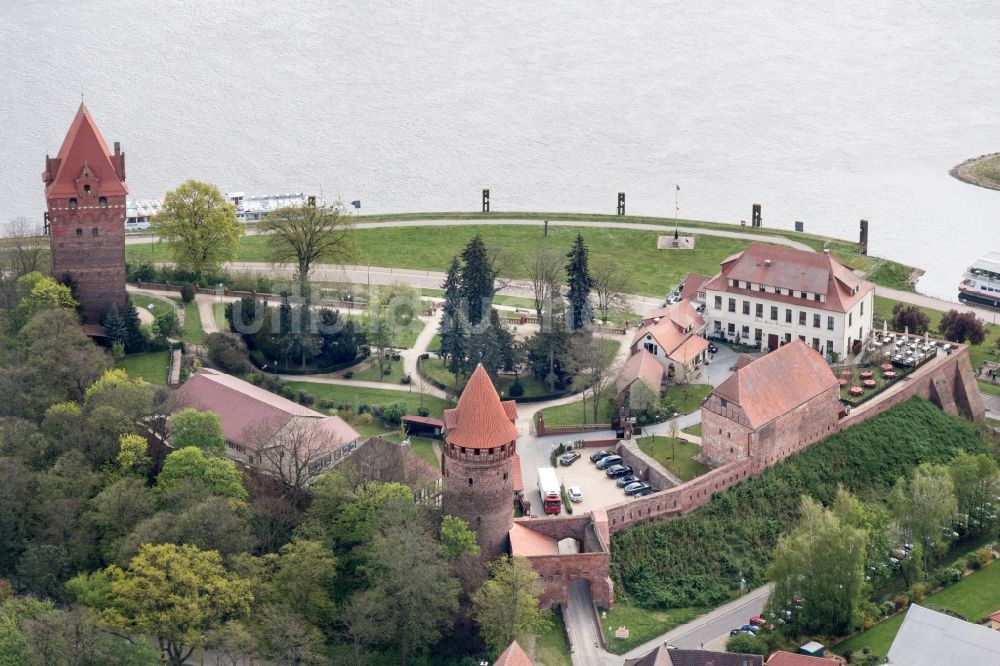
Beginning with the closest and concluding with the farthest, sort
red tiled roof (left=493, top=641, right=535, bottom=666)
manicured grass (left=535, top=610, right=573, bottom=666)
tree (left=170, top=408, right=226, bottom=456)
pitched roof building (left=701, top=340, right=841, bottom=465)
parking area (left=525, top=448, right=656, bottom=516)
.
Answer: red tiled roof (left=493, top=641, right=535, bottom=666) → manicured grass (left=535, top=610, right=573, bottom=666) → tree (left=170, top=408, right=226, bottom=456) → parking area (left=525, top=448, right=656, bottom=516) → pitched roof building (left=701, top=340, right=841, bottom=465)

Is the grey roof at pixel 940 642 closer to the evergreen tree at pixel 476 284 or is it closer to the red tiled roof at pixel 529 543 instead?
the red tiled roof at pixel 529 543

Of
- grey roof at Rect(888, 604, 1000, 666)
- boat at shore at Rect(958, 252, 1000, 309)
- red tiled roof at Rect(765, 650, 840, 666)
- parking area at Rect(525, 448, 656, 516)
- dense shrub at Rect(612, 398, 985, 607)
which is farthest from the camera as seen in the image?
boat at shore at Rect(958, 252, 1000, 309)

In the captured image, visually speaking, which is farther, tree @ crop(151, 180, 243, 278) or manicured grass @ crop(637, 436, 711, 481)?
tree @ crop(151, 180, 243, 278)

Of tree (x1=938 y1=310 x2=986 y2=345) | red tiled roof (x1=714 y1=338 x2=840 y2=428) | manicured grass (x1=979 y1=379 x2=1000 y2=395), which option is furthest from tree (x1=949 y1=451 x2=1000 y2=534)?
tree (x1=938 y1=310 x2=986 y2=345)

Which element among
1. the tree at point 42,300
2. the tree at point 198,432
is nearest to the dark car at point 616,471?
the tree at point 198,432

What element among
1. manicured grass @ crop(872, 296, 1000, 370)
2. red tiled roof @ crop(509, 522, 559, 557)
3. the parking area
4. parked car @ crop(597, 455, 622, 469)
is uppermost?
manicured grass @ crop(872, 296, 1000, 370)

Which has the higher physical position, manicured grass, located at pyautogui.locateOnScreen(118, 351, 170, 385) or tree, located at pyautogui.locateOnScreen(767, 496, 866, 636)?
manicured grass, located at pyautogui.locateOnScreen(118, 351, 170, 385)

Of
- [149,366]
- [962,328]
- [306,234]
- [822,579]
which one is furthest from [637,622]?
[306,234]

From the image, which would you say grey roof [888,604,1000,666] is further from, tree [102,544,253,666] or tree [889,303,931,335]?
tree [889,303,931,335]
